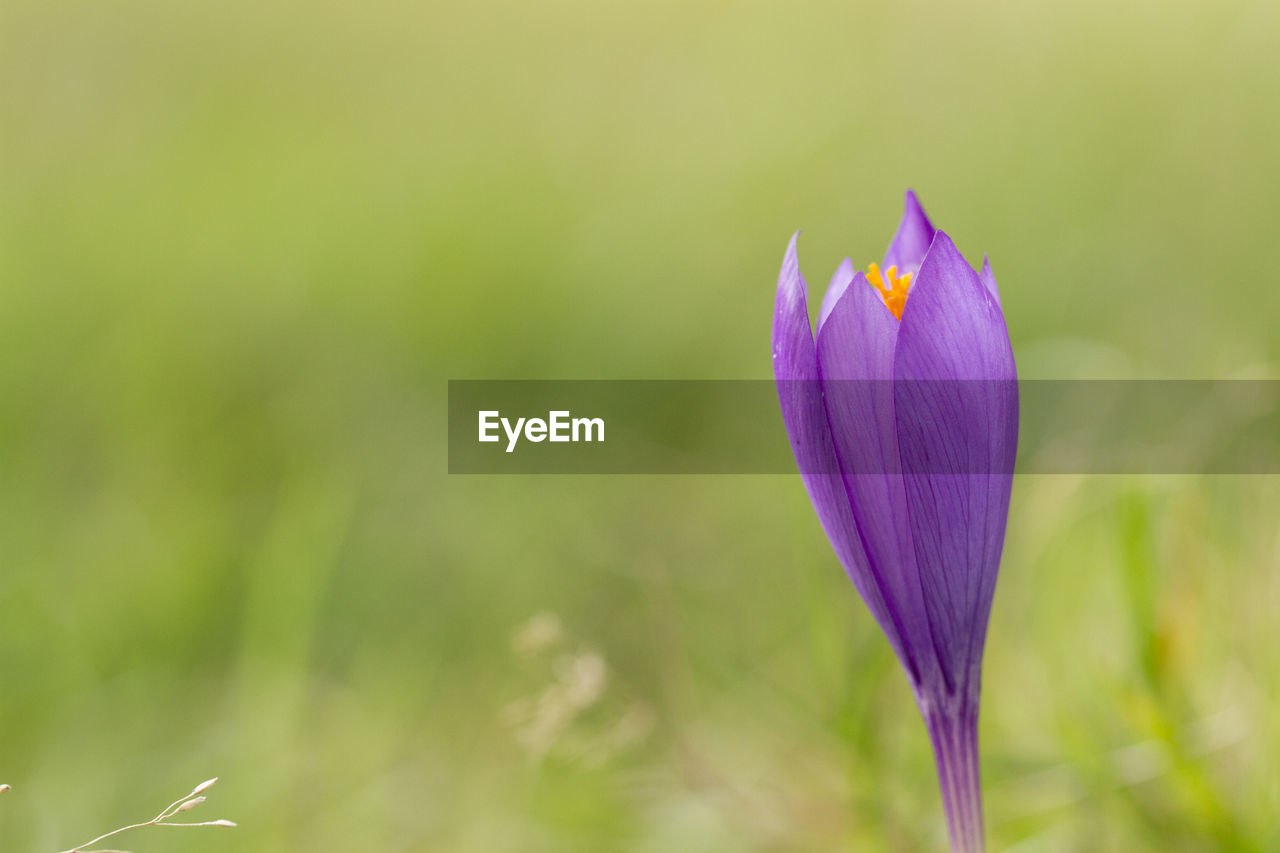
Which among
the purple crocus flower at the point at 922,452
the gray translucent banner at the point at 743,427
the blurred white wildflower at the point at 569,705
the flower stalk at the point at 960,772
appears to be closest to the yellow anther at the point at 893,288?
the purple crocus flower at the point at 922,452

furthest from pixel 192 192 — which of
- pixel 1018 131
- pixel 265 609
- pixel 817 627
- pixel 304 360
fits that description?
pixel 817 627

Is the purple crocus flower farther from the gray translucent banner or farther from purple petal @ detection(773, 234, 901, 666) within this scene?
the gray translucent banner

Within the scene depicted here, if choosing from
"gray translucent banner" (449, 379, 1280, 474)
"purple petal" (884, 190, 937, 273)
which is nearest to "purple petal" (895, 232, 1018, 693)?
"purple petal" (884, 190, 937, 273)

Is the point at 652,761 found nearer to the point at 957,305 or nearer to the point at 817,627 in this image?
the point at 817,627

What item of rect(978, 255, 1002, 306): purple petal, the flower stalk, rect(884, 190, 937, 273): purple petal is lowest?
the flower stalk

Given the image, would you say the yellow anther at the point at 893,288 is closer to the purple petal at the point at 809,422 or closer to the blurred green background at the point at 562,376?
the purple petal at the point at 809,422

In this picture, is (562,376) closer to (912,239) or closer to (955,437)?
(912,239)

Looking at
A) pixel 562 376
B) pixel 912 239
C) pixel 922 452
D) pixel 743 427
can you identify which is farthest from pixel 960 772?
pixel 562 376
